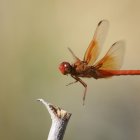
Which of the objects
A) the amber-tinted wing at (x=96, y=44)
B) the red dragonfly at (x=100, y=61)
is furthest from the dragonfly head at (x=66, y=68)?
the amber-tinted wing at (x=96, y=44)

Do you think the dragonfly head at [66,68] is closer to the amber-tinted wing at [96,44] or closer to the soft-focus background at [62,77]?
the amber-tinted wing at [96,44]

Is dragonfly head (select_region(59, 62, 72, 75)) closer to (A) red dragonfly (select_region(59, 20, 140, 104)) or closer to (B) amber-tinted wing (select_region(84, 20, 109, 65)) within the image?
(A) red dragonfly (select_region(59, 20, 140, 104))

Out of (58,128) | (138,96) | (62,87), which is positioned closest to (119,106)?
(138,96)

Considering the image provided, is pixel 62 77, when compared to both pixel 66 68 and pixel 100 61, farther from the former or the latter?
pixel 66 68

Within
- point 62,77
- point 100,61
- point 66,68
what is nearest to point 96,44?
point 100,61

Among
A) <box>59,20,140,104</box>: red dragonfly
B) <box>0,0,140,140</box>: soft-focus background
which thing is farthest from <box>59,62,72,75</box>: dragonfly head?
<box>0,0,140,140</box>: soft-focus background

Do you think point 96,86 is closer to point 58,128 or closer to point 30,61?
point 30,61
